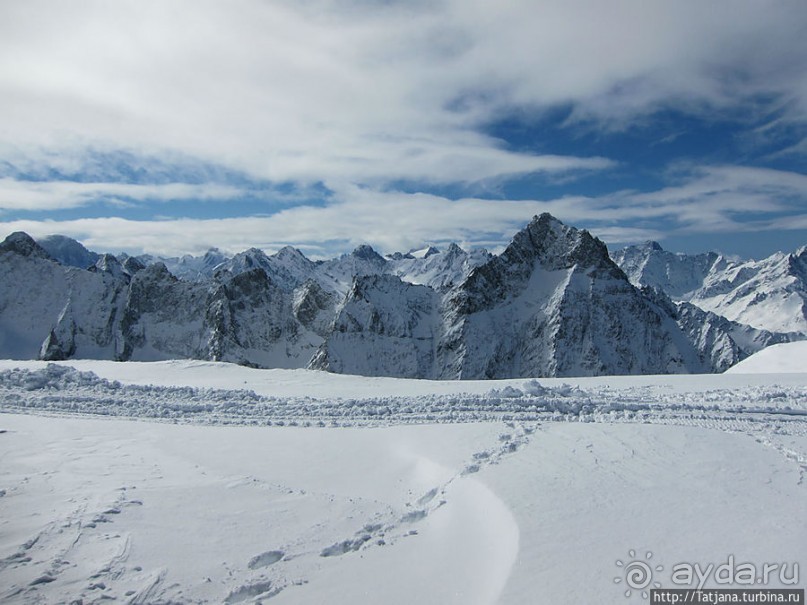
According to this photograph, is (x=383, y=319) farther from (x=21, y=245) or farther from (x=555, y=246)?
(x=21, y=245)

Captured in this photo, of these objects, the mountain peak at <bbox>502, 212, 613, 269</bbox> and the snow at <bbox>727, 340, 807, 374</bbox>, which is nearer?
the snow at <bbox>727, 340, 807, 374</bbox>

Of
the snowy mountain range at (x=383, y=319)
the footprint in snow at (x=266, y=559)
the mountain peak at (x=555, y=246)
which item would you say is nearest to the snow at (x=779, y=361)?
the footprint in snow at (x=266, y=559)

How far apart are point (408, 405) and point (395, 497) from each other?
19.5ft

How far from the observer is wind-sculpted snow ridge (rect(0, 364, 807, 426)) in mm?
12532

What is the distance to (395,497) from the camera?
8172 millimetres

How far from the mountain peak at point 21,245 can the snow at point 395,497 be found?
7873 inches

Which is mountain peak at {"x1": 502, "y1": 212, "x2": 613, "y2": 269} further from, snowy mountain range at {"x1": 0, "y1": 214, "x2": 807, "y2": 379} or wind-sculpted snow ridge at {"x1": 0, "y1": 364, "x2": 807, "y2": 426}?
wind-sculpted snow ridge at {"x1": 0, "y1": 364, "x2": 807, "y2": 426}

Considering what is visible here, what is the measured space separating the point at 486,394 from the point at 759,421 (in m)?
6.40

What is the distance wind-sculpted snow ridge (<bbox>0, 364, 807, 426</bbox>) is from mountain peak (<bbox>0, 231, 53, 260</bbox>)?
7734 inches

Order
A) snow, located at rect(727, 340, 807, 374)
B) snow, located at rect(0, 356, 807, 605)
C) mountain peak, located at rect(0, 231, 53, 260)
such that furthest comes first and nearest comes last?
mountain peak, located at rect(0, 231, 53, 260) → snow, located at rect(727, 340, 807, 374) → snow, located at rect(0, 356, 807, 605)

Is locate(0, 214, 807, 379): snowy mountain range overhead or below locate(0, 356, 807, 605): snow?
below

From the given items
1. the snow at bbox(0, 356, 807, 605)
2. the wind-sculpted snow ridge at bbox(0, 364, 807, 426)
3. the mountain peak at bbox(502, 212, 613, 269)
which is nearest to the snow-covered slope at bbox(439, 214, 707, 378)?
the mountain peak at bbox(502, 212, 613, 269)

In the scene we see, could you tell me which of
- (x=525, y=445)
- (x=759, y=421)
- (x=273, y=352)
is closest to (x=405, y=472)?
(x=525, y=445)

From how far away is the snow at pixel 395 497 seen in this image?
5.91 metres
